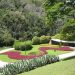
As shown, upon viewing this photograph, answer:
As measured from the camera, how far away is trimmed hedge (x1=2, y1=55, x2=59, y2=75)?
2317 cm

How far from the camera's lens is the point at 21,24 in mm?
60094

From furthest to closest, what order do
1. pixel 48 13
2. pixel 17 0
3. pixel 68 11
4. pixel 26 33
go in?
pixel 17 0 → pixel 26 33 → pixel 48 13 → pixel 68 11

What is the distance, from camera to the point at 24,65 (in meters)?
25.4

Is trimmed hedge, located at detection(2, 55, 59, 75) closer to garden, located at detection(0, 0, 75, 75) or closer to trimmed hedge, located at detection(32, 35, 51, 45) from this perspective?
garden, located at detection(0, 0, 75, 75)

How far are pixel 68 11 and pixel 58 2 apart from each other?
5.70 ft

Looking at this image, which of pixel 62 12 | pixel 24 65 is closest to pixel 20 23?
pixel 62 12

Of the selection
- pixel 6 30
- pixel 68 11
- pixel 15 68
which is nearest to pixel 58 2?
pixel 68 11

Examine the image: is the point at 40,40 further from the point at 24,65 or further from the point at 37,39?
the point at 24,65

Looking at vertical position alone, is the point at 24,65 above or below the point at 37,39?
above

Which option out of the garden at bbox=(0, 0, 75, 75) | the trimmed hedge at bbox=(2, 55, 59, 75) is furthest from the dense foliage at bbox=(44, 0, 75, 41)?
the trimmed hedge at bbox=(2, 55, 59, 75)

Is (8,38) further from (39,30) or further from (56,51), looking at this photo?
(56,51)

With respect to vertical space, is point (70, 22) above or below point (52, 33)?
above

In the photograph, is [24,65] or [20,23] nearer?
[24,65]

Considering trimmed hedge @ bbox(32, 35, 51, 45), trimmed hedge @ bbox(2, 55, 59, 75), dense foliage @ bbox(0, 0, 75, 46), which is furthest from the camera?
dense foliage @ bbox(0, 0, 75, 46)
